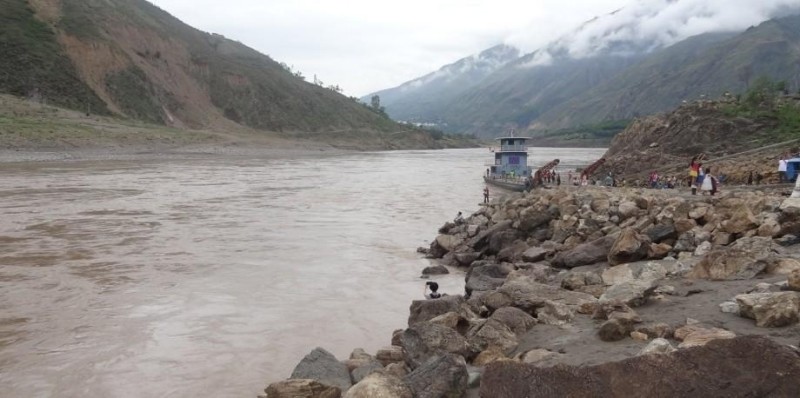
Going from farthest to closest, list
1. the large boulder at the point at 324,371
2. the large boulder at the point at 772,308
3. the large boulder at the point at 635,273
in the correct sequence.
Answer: the large boulder at the point at 635,273, the large boulder at the point at 324,371, the large boulder at the point at 772,308

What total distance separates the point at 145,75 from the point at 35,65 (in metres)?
21.9

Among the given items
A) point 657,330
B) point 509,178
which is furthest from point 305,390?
point 509,178

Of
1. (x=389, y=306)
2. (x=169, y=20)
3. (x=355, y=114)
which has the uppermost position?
(x=169, y=20)

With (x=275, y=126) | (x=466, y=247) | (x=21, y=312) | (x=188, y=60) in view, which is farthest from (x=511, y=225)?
(x=188, y=60)

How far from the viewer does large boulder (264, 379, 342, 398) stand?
6.72m

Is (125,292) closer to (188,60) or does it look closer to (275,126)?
(275,126)

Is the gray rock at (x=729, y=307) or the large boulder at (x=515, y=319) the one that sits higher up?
the gray rock at (x=729, y=307)

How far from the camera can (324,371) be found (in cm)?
764

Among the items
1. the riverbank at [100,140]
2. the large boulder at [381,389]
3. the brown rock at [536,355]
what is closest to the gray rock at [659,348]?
the brown rock at [536,355]

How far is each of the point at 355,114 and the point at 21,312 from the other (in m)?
143

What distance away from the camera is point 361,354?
8.56 meters

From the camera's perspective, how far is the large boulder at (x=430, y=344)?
723 centimetres

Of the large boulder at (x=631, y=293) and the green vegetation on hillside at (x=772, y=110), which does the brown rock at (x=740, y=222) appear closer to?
the large boulder at (x=631, y=293)

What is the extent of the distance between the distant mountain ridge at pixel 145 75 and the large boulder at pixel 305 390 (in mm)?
89785
